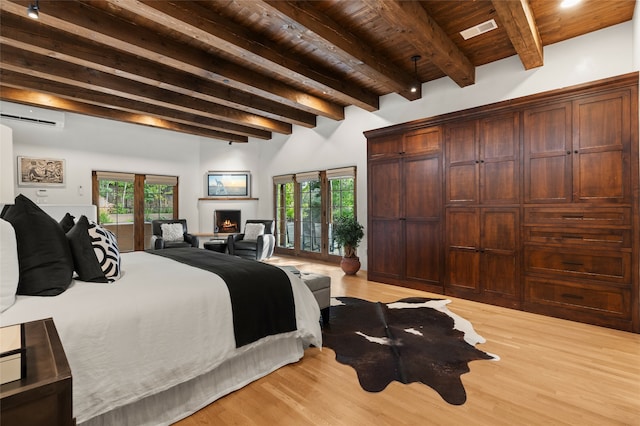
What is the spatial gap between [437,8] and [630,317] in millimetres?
3383

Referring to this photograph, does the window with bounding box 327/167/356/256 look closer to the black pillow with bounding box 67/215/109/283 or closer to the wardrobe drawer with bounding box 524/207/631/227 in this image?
the wardrobe drawer with bounding box 524/207/631/227

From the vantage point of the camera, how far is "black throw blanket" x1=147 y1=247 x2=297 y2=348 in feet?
6.64

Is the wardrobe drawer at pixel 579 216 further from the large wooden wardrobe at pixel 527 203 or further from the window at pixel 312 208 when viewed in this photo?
the window at pixel 312 208

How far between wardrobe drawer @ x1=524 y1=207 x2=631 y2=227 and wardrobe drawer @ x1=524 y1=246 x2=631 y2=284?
10.7 inches

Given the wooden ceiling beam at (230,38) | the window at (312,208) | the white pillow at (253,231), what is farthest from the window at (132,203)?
the wooden ceiling beam at (230,38)

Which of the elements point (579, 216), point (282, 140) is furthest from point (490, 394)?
point (282, 140)

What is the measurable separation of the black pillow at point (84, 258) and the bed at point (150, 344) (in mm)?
50

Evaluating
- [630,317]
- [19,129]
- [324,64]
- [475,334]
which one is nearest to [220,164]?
[19,129]

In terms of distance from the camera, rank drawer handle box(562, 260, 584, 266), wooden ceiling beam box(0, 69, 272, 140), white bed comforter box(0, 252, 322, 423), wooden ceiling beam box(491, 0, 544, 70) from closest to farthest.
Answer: white bed comforter box(0, 252, 322, 423)
wooden ceiling beam box(491, 0, 544, 70)
drawer handle box(562, 260, 584, 266)
wooden ceiling beam box(0, 69, 272, 140)

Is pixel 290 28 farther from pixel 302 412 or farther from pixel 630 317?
pixel 630 317

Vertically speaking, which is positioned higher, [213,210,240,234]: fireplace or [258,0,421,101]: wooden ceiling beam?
[258,0,421,101]: wooden ceiling beam

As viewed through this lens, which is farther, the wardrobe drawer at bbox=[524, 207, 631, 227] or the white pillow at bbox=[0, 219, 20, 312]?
the wardrobe drawer at bbox=[524, 207, 631, 227]

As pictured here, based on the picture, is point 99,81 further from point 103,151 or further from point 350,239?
point 350,239

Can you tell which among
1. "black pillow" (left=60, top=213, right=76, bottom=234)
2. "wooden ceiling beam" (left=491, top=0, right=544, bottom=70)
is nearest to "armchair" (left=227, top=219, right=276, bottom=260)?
"black pillow" (left=60, top=213, right=76, bottom=234)
